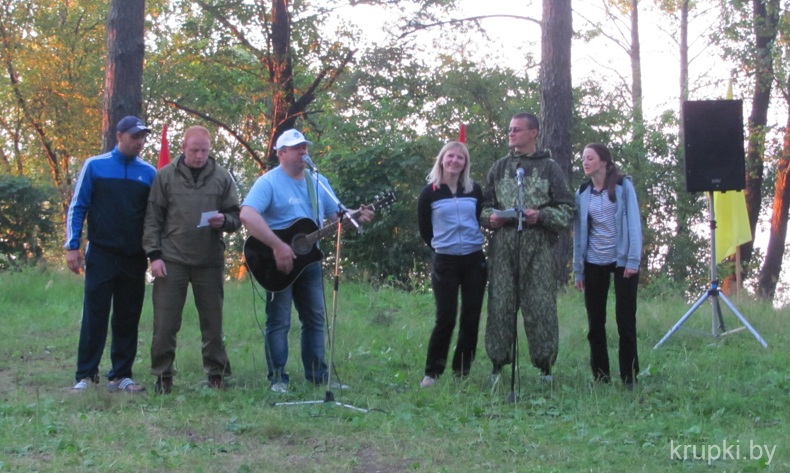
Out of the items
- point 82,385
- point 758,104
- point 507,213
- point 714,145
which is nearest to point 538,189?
point 507,213

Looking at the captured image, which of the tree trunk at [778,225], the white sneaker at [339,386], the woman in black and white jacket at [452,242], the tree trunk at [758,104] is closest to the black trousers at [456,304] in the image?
the woman in black and white jacket at [452,242]

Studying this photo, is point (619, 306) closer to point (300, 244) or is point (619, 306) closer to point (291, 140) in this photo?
point (300, 244)

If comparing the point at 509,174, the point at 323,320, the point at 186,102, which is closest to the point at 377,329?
the point at 323,320

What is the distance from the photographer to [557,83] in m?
12.1

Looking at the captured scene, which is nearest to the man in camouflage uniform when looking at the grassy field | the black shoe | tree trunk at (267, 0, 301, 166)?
the grassy field

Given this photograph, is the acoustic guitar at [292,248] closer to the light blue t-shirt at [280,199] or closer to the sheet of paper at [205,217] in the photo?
the light blue t-shirt at [280,199]

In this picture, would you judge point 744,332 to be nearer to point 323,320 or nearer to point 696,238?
point 323,320

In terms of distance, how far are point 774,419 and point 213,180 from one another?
401cm

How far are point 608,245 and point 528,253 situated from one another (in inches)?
21.8

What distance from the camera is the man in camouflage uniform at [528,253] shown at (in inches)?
263

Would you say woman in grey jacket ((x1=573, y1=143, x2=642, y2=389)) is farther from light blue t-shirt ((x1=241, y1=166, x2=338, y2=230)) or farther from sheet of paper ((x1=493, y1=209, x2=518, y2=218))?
light blue t-shirt ((x1=241, y1=166, x2=338, y2=230))

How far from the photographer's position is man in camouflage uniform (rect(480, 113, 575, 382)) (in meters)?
6.67

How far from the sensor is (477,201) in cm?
685

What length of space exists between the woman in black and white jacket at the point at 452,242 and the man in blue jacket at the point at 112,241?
2.05 meters
